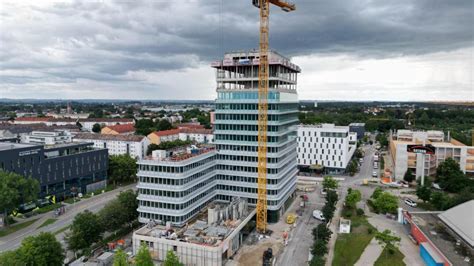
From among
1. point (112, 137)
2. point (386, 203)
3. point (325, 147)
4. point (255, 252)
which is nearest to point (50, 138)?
point (112, 137)

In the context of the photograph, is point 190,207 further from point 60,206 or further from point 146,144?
point 146,144

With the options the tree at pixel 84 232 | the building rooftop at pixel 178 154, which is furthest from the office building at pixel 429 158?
the tree at pixel 84 232

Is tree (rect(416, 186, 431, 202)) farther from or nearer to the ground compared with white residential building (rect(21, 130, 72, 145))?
nearer to the ground

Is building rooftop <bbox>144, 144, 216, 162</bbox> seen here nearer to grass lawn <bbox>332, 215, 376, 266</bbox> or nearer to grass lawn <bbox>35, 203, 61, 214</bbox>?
grass lawn <bbox>332, 215, 376, 266</bbox>

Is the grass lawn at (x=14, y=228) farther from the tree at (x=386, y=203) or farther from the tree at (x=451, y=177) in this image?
the tree at (x=451, y=177)

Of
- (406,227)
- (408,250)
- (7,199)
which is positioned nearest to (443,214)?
(406,227)

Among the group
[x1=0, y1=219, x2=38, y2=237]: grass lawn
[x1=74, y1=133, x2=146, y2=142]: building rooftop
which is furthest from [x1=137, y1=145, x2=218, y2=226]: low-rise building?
[x1=74, y1=133, x2=146, y2=142]: building rooftop
